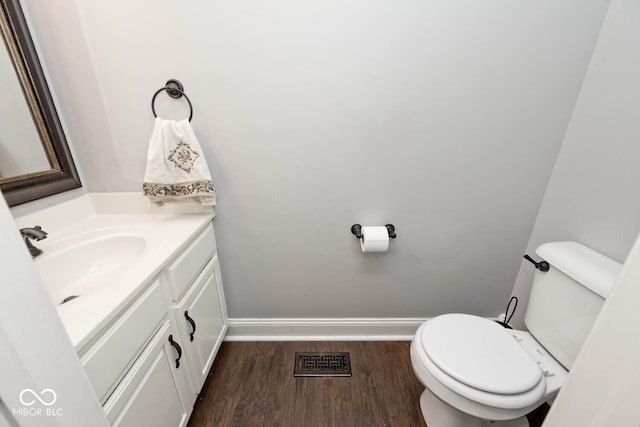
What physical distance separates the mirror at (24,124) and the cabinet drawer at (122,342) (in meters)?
0.64

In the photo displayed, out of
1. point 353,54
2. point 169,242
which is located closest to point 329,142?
point 353,54

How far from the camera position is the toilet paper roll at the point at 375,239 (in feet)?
4.17

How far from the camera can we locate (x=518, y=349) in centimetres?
101

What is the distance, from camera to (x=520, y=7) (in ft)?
3.34

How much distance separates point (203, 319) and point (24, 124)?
40.8 inches

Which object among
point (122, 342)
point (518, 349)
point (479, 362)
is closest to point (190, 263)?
point (122, 342)


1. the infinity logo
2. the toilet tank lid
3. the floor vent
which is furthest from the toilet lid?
the infinity logo

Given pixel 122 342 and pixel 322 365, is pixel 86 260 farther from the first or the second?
pixel 322 365

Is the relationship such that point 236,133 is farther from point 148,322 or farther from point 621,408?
point 621,408

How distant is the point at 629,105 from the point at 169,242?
5.80ft

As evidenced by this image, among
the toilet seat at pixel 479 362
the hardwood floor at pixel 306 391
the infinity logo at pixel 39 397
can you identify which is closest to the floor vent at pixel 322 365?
the hardwood floor at pixel 306 391

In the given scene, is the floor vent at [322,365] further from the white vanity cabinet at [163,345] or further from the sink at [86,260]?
the sink at [86,260]

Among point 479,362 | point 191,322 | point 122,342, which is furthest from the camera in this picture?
point 191,322

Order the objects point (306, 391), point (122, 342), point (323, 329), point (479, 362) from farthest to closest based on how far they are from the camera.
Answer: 1. point (323, 329)
2. point (306, 391)
3. point (479, 362)
4. point (122, 342)
